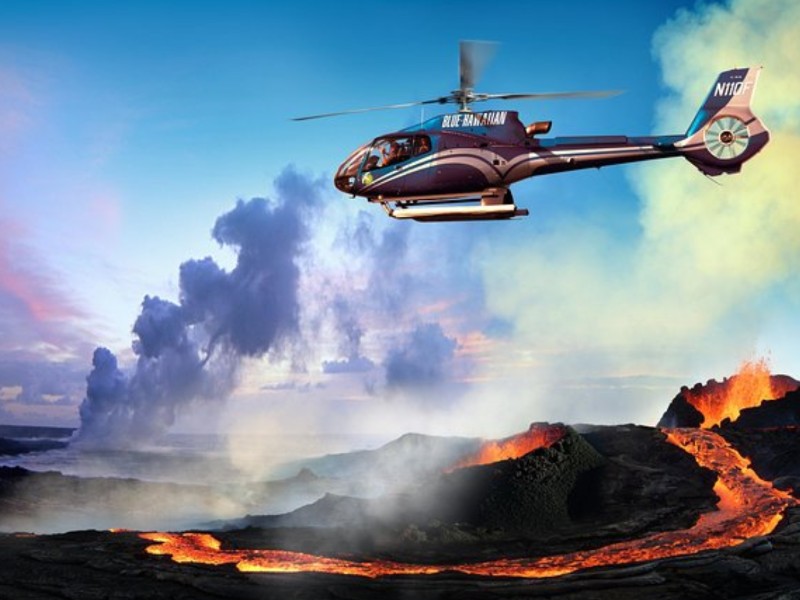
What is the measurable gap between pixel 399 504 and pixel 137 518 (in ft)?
163

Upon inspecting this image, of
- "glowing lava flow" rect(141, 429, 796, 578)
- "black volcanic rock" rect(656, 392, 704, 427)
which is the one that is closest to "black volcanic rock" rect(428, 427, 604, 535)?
"glowing lava flow" rect(141, 429, 796, 578)

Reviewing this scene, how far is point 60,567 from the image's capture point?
3094 centimetres

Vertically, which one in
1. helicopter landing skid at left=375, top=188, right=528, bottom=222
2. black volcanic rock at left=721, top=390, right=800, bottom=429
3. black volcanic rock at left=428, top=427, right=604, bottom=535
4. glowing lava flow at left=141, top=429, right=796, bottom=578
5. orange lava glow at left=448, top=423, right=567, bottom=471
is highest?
helicopter landing skid at left=375, top=188, right=528, bottom=222

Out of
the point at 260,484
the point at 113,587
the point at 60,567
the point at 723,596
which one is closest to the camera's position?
the point at 723,596

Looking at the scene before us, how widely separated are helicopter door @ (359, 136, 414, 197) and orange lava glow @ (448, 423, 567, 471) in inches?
1163

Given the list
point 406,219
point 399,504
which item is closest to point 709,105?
point 406,219

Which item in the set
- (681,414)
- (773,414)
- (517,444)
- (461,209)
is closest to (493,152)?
(461,209)

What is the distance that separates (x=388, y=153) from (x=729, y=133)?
566 inches

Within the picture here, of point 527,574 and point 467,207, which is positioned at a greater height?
point 467,207

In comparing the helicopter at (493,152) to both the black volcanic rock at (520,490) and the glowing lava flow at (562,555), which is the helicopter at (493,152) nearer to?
the glowing lava flow at (562,555)

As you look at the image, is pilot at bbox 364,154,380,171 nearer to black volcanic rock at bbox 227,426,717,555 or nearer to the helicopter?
the helicopter

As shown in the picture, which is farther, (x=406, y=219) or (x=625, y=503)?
(x=625, y=503)

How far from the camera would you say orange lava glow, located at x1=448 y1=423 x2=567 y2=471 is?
54562 millimetres

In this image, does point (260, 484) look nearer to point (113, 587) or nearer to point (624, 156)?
point (113, 587)
